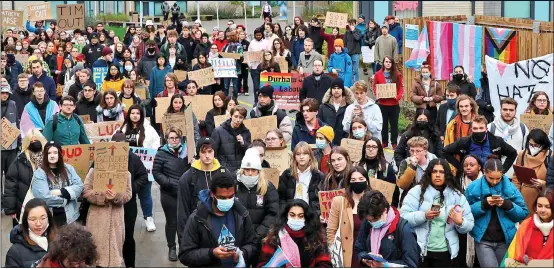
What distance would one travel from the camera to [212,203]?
9008mm

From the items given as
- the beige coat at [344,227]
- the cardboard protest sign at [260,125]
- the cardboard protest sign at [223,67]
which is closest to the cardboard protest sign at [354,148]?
the cardboard protest sign at [260,125]

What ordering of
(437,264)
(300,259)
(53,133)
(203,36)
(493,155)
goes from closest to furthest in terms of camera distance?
(300,259)
(437,264)
(493,155)
(53,133)
(203,36)

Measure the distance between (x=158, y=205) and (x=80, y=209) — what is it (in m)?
3.84

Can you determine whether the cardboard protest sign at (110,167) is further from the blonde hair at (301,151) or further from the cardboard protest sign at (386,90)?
the cardboard protest sign at (386,90)

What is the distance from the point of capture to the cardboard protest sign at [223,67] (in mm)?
22453

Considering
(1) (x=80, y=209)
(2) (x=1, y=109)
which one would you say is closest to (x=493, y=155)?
(1) (x=80, y=209)

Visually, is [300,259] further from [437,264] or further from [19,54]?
[19,54]

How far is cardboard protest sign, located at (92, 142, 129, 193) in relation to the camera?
1134 centimetres

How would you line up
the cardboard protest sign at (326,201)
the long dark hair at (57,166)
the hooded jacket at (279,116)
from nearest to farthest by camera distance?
the cardboard protest sign at (326,201) < the long dark hair at (57,166) < the hooded jacket at (279,116)

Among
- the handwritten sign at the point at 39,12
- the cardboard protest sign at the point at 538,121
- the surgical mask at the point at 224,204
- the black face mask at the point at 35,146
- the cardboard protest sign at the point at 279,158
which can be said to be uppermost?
the handwritten sign at the point at 39,12

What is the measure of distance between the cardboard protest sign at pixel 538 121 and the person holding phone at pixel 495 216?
2.70 meters

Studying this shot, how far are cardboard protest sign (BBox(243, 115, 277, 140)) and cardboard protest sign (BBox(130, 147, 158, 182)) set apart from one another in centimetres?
110

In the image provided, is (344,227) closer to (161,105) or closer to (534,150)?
(534,150)

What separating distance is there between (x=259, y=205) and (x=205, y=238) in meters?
1.33
